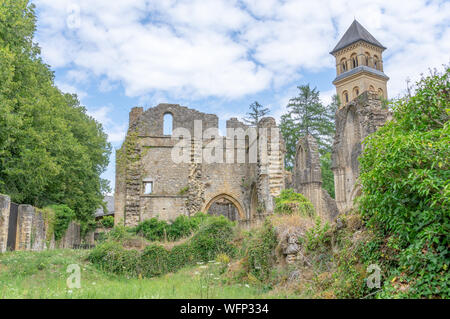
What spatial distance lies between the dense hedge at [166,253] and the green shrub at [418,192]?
6.86 m

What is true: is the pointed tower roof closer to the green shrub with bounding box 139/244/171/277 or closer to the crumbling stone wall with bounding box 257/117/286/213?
the crumbling stone wall with bounding box 257/117/286/213

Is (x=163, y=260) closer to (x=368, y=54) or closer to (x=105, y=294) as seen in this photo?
(x=105, y=294)

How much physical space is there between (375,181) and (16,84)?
15.5 metres

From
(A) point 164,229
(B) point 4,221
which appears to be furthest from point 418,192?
(A) point 164,229

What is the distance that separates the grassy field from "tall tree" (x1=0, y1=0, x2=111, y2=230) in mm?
5588

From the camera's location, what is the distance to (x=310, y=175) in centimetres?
1939

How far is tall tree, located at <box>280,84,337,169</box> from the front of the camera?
37.5m

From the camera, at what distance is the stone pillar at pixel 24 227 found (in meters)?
13.8

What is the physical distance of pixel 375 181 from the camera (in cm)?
551

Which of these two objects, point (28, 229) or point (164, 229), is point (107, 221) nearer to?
point (164, 229)

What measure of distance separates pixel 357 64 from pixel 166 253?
51.9 m

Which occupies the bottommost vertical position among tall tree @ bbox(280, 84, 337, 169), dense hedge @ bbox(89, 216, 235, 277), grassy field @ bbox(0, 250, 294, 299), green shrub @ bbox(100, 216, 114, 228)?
grassy field @ bbox(0, 250, 294, 299)

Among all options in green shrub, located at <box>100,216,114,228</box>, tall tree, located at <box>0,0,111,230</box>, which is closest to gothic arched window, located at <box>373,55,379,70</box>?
Answer: green shrub, located at <box>100,216,114,228</box>

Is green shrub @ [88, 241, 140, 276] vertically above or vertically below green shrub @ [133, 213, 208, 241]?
below
